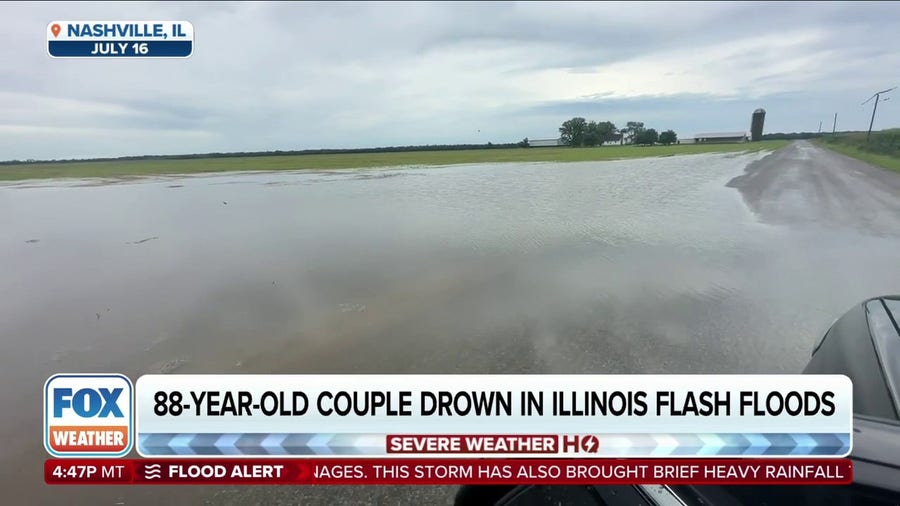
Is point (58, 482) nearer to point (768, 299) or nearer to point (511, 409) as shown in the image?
point (511, 409)

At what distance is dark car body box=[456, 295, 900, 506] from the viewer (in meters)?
1.34

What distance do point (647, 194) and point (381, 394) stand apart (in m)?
16.2

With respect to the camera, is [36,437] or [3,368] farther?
[3,368]

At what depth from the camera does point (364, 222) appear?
485 inches

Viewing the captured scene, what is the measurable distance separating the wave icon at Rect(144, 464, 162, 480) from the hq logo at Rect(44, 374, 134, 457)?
0.64 feet

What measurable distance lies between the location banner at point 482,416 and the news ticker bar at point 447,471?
0.28ft

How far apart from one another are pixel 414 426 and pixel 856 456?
192 centimetres

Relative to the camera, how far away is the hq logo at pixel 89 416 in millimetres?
Result: 2689

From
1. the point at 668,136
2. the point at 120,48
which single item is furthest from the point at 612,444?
the point at 668,136

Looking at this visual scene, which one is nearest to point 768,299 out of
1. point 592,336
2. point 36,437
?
point 592,336

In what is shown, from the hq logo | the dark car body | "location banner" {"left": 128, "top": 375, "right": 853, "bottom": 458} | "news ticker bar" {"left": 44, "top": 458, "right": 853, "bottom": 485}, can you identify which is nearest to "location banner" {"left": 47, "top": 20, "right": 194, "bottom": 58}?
the hq logo

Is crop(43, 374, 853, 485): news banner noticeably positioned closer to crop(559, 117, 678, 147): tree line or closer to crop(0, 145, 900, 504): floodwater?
crop(0, 145, 900, 504): floodwater

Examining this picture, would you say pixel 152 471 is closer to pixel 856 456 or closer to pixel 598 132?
pixel 856 456

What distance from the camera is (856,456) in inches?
56.3
